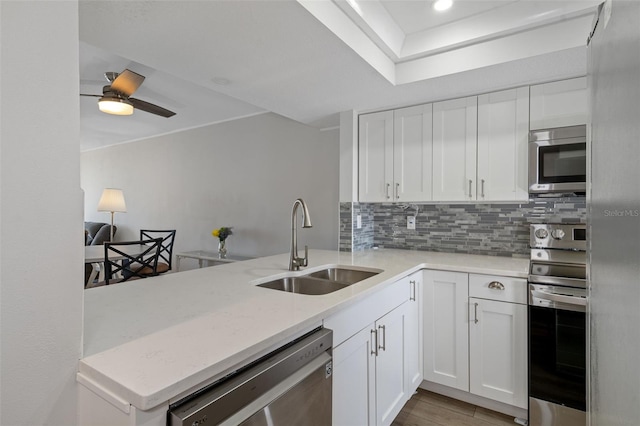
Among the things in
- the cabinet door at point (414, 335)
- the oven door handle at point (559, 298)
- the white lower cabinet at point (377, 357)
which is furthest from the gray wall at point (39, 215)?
the oven door handle at point (559, 298)

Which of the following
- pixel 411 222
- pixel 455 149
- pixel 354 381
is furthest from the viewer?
pixel 411 222

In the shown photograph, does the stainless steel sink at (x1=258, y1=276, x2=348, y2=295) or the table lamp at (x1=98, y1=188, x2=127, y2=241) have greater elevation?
the table lamp at (x1=98, y1=188, x2=127, y2=241)

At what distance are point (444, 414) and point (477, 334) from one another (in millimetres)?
564

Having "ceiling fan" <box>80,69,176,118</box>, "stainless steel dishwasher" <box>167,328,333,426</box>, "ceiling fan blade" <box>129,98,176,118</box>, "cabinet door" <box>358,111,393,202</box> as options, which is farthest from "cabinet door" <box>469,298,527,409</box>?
"ceiling fan blade" <box>129,98,176,118</box>

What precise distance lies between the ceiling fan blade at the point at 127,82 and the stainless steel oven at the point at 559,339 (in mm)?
3131

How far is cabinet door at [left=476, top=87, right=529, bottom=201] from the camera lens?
7.25 ft

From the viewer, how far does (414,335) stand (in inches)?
83.9

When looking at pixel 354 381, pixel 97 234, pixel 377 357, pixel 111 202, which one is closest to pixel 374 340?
pixel 377 357

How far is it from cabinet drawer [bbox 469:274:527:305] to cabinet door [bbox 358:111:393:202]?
1.00 meters

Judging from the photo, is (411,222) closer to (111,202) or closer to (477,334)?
(477,334)

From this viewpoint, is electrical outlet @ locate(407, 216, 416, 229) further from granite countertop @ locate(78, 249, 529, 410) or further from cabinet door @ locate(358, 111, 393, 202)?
granite countertop @ locate(78, 249, 529, 410)

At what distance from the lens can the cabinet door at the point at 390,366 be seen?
1.64m

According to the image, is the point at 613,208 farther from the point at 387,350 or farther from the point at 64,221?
the point at 387,350

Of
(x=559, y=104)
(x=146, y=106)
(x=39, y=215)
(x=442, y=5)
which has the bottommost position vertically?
(x=39, y=215)
